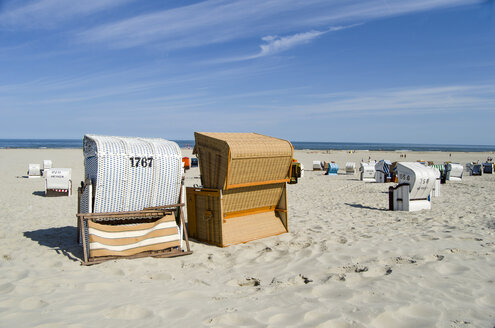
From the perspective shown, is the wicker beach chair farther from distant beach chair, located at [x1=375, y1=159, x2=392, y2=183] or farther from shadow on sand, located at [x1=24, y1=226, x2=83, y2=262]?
distant beach chair, located at [x1=375, y1=159, x2=392, y2=183]

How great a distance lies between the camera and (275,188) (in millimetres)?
8117

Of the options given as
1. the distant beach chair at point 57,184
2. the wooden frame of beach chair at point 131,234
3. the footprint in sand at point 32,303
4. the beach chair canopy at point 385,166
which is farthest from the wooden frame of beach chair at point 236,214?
the beach chair canopy at point 385,166

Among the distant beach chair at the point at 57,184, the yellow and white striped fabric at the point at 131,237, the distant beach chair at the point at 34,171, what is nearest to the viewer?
the yellow and white striped fabric at the point at 131,237

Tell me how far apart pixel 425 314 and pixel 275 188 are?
15.1ft

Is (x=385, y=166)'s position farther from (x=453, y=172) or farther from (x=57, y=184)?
(x=57, y=184)

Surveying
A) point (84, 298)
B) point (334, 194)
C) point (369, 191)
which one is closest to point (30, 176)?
point (334, 194)

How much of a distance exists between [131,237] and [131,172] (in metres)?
1.08

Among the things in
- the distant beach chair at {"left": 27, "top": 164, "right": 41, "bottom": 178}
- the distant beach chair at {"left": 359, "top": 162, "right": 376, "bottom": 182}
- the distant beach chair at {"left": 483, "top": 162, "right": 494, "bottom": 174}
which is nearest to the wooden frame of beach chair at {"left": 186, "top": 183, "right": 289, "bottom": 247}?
the distant beach chair at {"left": 359, "top": 162, "right": 376, "bottom": 182}

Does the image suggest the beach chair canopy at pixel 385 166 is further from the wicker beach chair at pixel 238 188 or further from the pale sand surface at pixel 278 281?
the wicker beach chair at pixel 238 188

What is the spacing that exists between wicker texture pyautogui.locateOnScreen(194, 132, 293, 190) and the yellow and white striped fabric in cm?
117

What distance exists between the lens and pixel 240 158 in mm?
7031

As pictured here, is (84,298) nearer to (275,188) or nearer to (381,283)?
(381,283)

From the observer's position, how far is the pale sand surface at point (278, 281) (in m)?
3.83

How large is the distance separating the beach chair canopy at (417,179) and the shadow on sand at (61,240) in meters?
8.48
